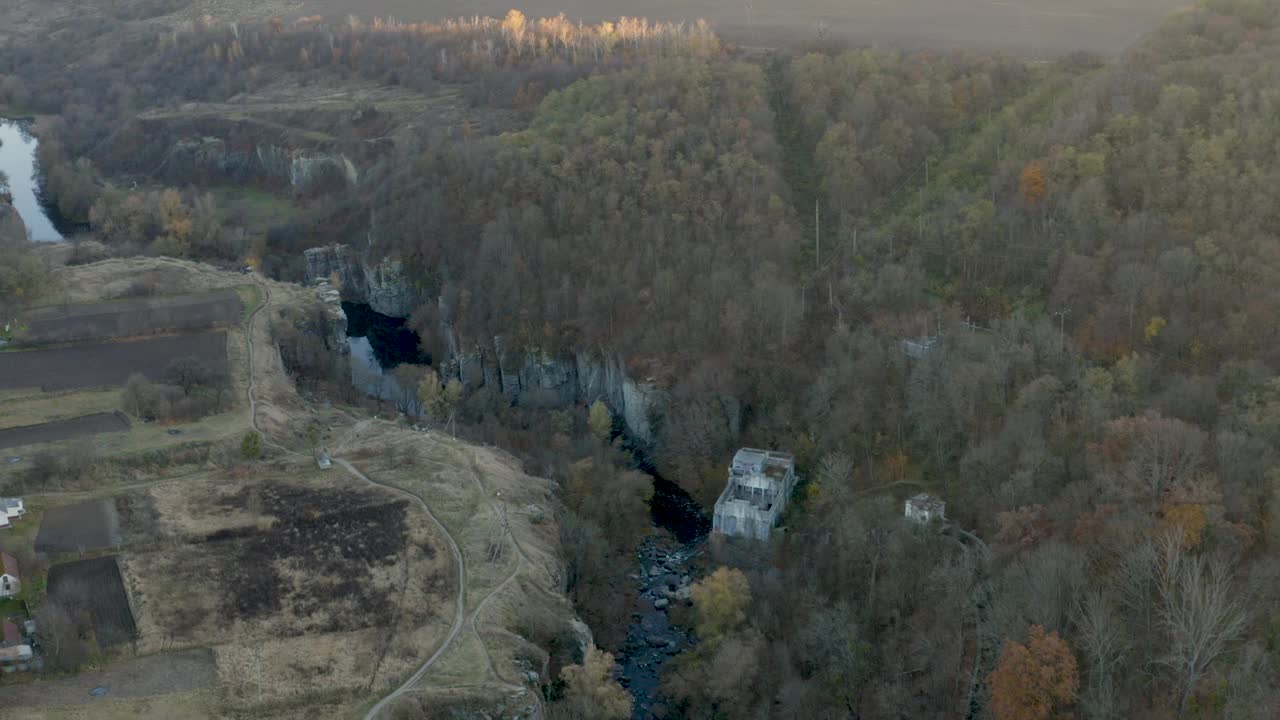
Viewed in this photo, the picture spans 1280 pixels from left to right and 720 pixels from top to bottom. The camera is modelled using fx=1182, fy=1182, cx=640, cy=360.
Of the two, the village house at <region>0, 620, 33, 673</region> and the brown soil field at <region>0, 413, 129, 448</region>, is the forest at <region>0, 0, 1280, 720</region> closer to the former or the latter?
the brown soil field at <region>0, 413, 129, 448</region>

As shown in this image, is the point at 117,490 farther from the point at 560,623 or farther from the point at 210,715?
the point at 560,623

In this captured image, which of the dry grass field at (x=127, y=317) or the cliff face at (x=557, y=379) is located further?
the dry grass field at (x=127, y=317)

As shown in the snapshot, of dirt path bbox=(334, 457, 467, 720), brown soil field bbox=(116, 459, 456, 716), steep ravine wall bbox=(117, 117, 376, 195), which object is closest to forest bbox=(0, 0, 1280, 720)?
dirt path bbox=(334, 457, 467, 720)

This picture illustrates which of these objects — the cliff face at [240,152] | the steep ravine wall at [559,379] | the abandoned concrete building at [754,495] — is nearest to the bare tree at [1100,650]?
the abandoned concrete building at [754,495]

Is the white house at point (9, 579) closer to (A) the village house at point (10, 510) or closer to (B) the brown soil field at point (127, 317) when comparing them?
(A) the village house at point (10, 510)

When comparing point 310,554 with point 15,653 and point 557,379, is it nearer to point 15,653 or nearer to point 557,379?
point 15,653

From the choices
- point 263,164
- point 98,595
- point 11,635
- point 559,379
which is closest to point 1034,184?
point 559,379
